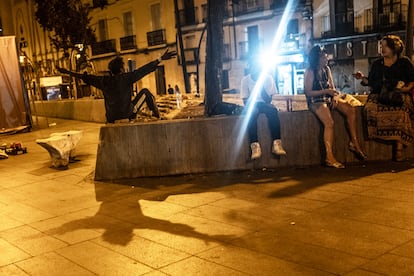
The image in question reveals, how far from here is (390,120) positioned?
7.57 metres

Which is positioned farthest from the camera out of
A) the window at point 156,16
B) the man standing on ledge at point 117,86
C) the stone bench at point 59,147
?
the window at point 156,16

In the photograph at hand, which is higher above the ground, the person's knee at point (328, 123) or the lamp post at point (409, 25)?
the lamp post at point (409, 25)

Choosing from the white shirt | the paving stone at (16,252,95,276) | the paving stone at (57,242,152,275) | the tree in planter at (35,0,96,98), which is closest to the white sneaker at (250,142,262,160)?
the white shirt

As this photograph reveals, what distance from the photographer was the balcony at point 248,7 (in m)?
32.1

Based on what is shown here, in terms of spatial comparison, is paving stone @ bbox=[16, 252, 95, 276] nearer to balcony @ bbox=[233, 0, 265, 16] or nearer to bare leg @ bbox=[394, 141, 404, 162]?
bare leg @ bbox=[394, 141, 404, 162]

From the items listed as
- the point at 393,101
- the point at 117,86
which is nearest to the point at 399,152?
the point at 393,101

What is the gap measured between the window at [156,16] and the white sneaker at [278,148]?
31512mm

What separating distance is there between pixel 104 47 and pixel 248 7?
14.6 meters

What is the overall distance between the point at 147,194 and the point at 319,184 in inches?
88.5

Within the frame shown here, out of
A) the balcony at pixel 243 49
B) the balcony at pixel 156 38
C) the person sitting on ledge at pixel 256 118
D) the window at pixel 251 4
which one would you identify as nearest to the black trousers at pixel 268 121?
the person sitting on ledge at pixel 256 118

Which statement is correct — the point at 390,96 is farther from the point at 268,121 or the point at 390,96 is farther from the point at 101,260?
the point at 101,260

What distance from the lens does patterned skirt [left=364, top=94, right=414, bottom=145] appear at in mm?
7512

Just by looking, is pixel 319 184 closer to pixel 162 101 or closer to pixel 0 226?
pixel 0 226

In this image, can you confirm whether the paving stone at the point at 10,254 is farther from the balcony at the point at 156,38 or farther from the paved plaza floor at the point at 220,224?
the balcony at the point at 156,38
